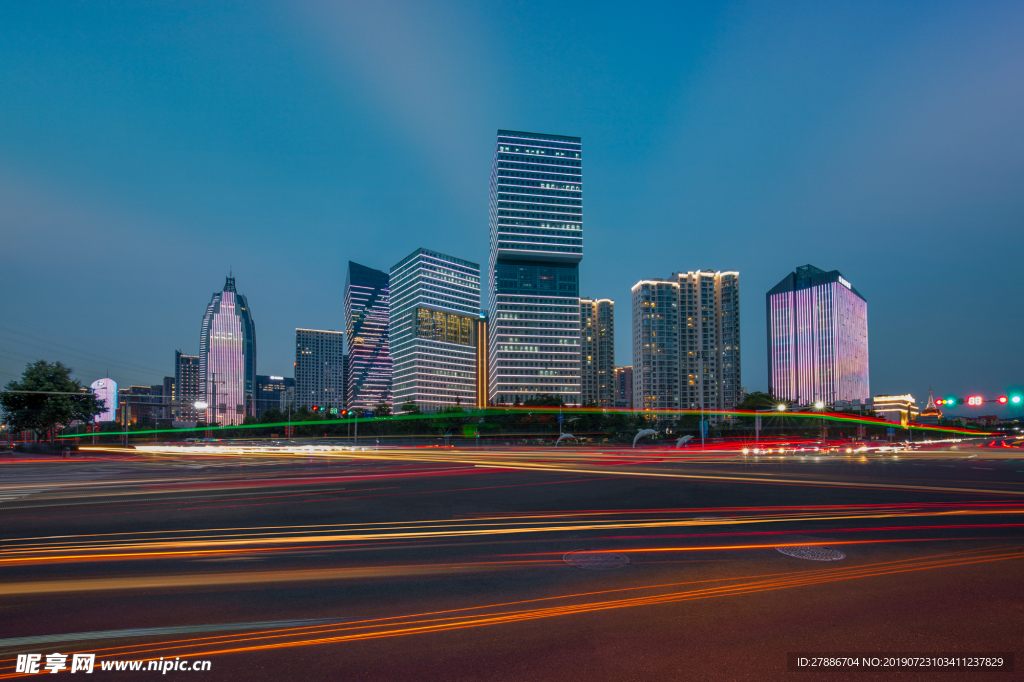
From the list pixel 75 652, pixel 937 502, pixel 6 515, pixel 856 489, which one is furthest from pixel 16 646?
pixel 856 489

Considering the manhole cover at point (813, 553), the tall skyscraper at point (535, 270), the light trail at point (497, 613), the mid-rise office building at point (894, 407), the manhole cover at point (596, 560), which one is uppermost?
the tall skyscraper at point (535, 270)

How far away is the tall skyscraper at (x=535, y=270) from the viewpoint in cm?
18550

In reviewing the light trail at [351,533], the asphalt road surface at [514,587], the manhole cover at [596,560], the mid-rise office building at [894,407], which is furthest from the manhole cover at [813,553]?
the mid-rise office building at [894,407]

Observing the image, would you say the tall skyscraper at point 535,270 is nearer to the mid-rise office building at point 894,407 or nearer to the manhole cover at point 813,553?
the mid-rise office building at point 894,407

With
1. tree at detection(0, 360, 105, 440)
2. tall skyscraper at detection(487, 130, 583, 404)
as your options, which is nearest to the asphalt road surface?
tree at detection(0, 360, 105, 440)

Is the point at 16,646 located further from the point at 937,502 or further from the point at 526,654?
the point at 937,502

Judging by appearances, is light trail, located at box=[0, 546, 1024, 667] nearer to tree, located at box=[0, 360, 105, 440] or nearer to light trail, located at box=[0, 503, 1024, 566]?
light trail, located at box=[0, 503, 1024, 566]

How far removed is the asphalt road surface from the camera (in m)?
5.31

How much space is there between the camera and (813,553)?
9.37 metres

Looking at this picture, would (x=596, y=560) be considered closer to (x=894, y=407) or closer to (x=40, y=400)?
(x=40, y=400)

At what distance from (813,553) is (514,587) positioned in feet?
18.8

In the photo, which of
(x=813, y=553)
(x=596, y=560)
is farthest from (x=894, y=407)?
(x=596, y=560)

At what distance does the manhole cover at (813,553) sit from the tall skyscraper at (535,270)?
17279 cm

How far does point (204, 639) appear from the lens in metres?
5.70
